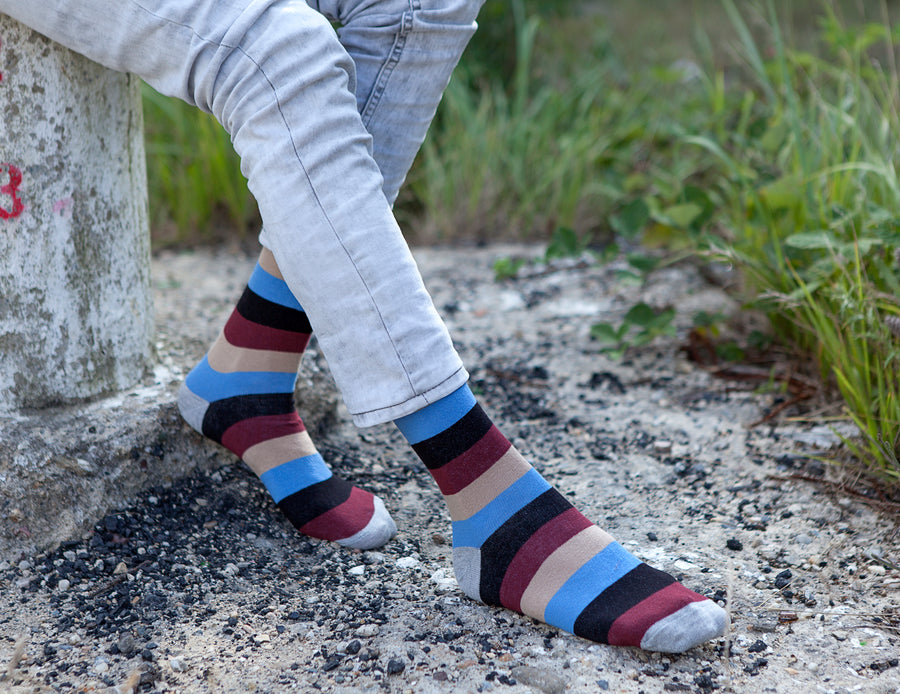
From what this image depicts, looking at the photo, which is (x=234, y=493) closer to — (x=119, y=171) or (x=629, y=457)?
(x=119, y=171)

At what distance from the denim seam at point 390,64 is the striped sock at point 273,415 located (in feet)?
0.87

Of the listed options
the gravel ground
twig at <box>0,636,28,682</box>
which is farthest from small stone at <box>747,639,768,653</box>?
twig at <box>0,636,28,682</box>

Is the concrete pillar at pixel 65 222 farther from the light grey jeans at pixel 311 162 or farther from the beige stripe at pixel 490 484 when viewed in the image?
the beige stripe at pixel 490 484

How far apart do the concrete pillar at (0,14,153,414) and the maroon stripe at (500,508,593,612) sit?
693 mm

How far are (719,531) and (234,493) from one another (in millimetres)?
750

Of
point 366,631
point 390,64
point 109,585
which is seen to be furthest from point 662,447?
point 109,585

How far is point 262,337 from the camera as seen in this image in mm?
1245

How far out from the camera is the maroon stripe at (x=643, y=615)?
95 cm

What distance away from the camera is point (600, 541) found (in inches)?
41.3

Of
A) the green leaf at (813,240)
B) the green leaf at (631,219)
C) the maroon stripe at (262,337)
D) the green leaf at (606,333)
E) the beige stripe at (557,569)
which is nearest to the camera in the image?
the beige stripe at (557,569)

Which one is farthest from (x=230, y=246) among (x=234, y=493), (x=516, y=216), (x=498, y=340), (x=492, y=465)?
(x=492, y=465)

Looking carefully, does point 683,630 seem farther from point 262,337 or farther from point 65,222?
point 65,222

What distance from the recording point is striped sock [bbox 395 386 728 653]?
960 millimetres

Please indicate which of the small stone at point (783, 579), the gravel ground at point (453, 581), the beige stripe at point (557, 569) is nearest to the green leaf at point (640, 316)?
the gravel ground at point (453, 581)
